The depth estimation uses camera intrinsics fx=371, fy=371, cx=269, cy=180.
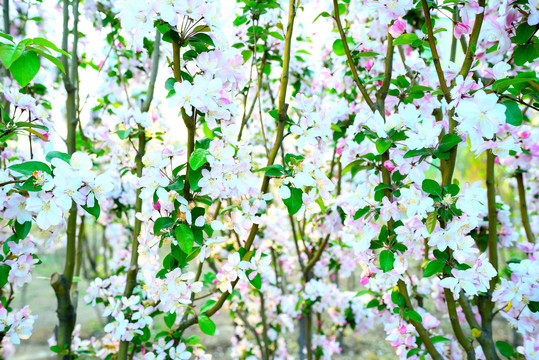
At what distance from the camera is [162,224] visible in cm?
101

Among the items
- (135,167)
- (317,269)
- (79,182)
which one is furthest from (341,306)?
(79,182)

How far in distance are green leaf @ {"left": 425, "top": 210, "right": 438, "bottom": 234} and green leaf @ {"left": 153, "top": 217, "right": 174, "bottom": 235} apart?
0.69 metres

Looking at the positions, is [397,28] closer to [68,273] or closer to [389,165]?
[389,165]

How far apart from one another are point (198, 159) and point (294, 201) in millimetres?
298

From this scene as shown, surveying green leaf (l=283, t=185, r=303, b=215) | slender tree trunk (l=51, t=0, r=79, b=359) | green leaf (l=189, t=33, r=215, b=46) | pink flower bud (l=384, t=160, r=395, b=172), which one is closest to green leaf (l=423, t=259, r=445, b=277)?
pink flower bud (l=384, t=160, r=395, b=172)

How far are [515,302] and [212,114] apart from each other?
1.16m

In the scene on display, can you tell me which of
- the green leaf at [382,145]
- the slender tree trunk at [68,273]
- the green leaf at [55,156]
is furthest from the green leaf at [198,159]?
the slender tree trunk at [68,273]

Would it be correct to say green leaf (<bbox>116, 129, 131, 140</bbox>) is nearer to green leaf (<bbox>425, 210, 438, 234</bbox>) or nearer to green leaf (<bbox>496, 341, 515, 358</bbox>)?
green leaf (<bbox>425, 210, 438, 234</bbox>)

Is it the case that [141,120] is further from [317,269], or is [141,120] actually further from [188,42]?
[317,269]

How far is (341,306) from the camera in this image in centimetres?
271

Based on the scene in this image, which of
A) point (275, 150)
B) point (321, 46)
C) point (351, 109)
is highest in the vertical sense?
point (321, 46)

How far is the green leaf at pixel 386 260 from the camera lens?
3.60 feet

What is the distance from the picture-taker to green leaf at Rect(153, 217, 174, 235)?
39.6 inches

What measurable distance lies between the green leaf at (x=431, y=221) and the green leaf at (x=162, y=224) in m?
0.69
